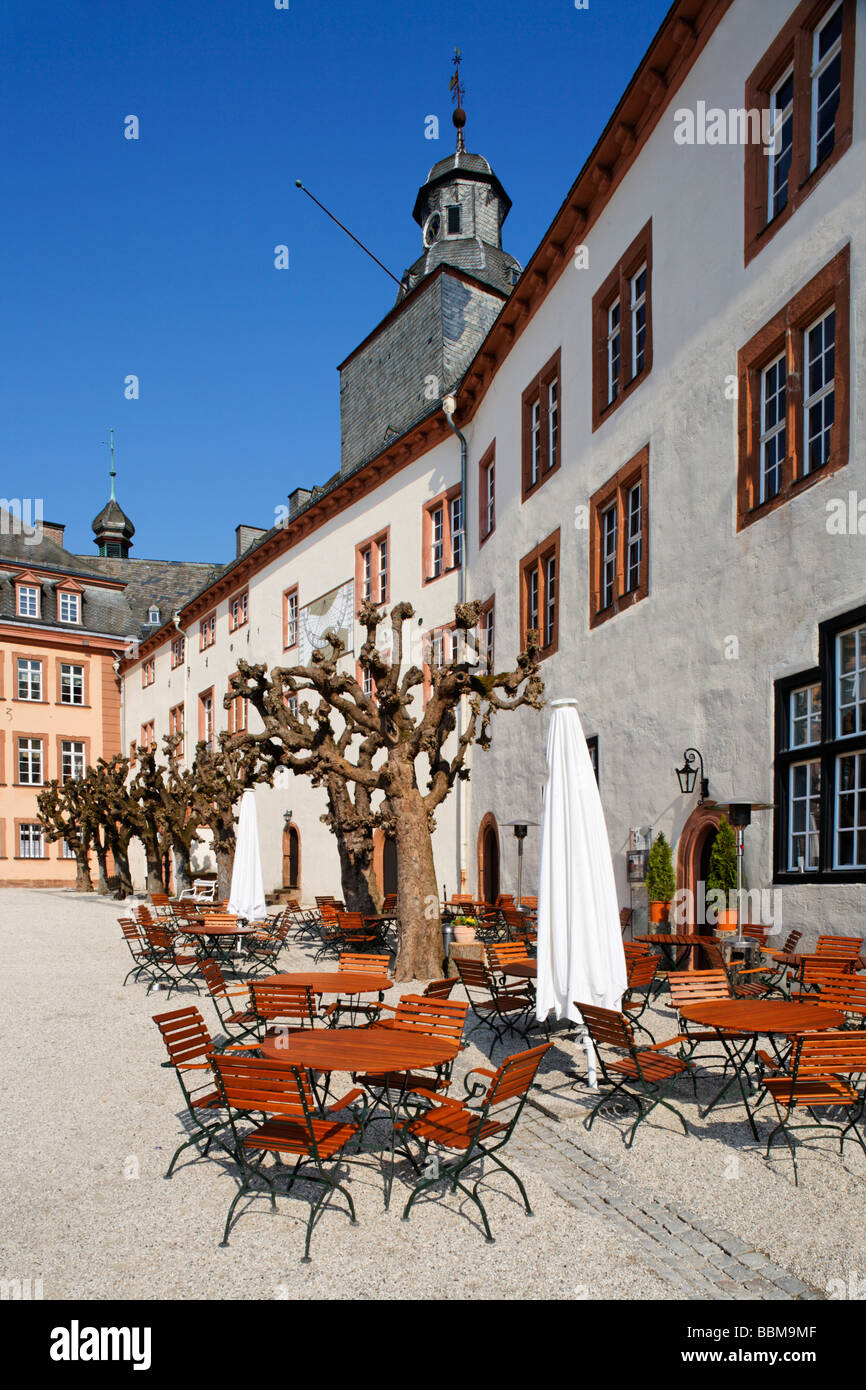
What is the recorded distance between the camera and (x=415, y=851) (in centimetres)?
1343

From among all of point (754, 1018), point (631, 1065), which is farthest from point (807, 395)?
point (631, 1065)

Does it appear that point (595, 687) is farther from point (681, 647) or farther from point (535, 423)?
point (535, 423)

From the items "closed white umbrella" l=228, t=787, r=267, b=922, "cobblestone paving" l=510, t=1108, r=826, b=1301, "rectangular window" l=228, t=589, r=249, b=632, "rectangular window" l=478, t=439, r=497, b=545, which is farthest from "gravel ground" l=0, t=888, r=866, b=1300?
"rectangular window" l=228, t=589, r=249, b=632

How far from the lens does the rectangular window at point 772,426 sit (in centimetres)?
1148

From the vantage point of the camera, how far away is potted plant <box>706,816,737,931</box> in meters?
11.8

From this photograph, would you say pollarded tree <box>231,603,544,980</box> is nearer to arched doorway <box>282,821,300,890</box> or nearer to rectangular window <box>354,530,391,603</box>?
rectangular window <box>354,530,391,603</box>

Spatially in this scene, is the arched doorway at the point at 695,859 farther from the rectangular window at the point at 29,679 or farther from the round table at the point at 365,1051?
the rectangular window at the point at 29,679

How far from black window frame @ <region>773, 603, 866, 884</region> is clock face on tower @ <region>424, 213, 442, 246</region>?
74.3ft

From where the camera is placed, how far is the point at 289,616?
1224 inches

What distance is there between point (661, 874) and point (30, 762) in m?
36.9

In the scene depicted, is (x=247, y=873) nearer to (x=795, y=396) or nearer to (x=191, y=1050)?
(x=191, y=1050)
